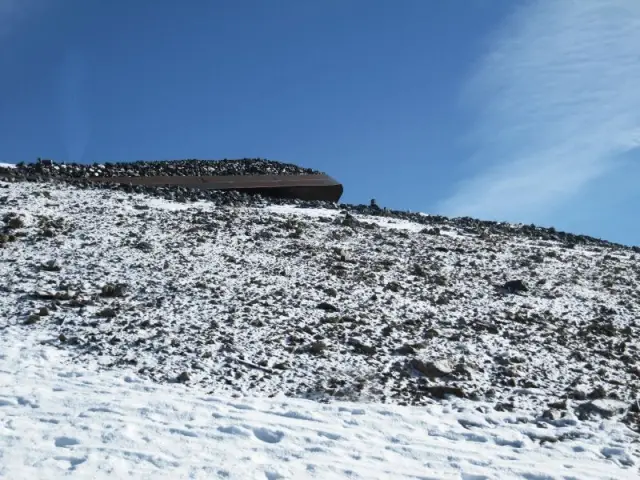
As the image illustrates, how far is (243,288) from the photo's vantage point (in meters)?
8.35

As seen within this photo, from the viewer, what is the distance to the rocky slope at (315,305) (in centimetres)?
626

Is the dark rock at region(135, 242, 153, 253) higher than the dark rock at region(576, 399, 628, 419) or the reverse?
higher

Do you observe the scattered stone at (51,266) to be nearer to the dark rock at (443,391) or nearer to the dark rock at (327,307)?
the dark rock at (327,307)

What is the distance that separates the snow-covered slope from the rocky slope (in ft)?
0.11

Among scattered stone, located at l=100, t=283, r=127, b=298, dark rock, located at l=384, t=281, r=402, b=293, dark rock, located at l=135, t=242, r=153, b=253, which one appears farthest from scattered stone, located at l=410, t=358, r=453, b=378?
dark rock, located at l=135, t=242, r=153, b=253

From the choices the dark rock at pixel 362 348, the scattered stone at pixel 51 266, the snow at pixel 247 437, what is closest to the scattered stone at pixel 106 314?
the snow at pixel 247 437

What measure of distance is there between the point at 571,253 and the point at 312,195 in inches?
290

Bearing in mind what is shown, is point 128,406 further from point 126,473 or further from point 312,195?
point 312,195

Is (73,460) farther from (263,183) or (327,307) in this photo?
(263,183)

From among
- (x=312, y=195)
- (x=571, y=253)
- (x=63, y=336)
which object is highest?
(x=312, y=195)

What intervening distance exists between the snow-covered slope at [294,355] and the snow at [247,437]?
2 centimetres

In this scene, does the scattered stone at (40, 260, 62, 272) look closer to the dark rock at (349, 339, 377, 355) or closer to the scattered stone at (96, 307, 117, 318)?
the scattered stone at (96, 307, 117, 318)

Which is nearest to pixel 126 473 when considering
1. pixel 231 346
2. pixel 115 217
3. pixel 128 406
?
pixel 128 406

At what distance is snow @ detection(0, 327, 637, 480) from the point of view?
4.48 metres
